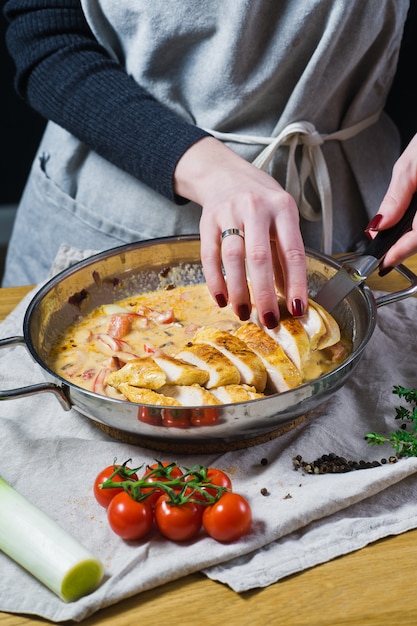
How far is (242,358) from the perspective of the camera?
154 cm

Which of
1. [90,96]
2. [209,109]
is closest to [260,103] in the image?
[209,109]

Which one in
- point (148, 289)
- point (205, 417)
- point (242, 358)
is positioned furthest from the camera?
point (148, 289)

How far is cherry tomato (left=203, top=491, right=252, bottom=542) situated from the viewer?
125 centimetres

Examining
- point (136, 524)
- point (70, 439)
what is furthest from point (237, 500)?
point (70, 439)

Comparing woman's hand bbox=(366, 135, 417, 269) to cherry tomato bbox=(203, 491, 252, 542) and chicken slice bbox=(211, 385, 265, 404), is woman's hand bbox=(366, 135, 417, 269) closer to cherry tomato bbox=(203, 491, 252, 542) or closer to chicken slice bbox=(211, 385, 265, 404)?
chicken slice bbox=(211, 385, 265, 404)

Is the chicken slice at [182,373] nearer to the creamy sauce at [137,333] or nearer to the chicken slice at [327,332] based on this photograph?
the creamy sauce at [137,333]

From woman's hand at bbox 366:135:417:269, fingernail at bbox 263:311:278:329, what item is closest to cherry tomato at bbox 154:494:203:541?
fingernail at bbox 263:311:278:329

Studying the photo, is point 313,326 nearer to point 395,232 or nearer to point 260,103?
point 395,232

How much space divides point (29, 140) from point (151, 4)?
92.5 inches

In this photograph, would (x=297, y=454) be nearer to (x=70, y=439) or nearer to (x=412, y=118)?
(x=70, y=439)

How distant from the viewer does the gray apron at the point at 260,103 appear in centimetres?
201

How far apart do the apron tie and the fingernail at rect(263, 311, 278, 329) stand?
25.5 inches

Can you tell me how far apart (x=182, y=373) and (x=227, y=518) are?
0.34 metres

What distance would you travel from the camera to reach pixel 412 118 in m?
2.53
